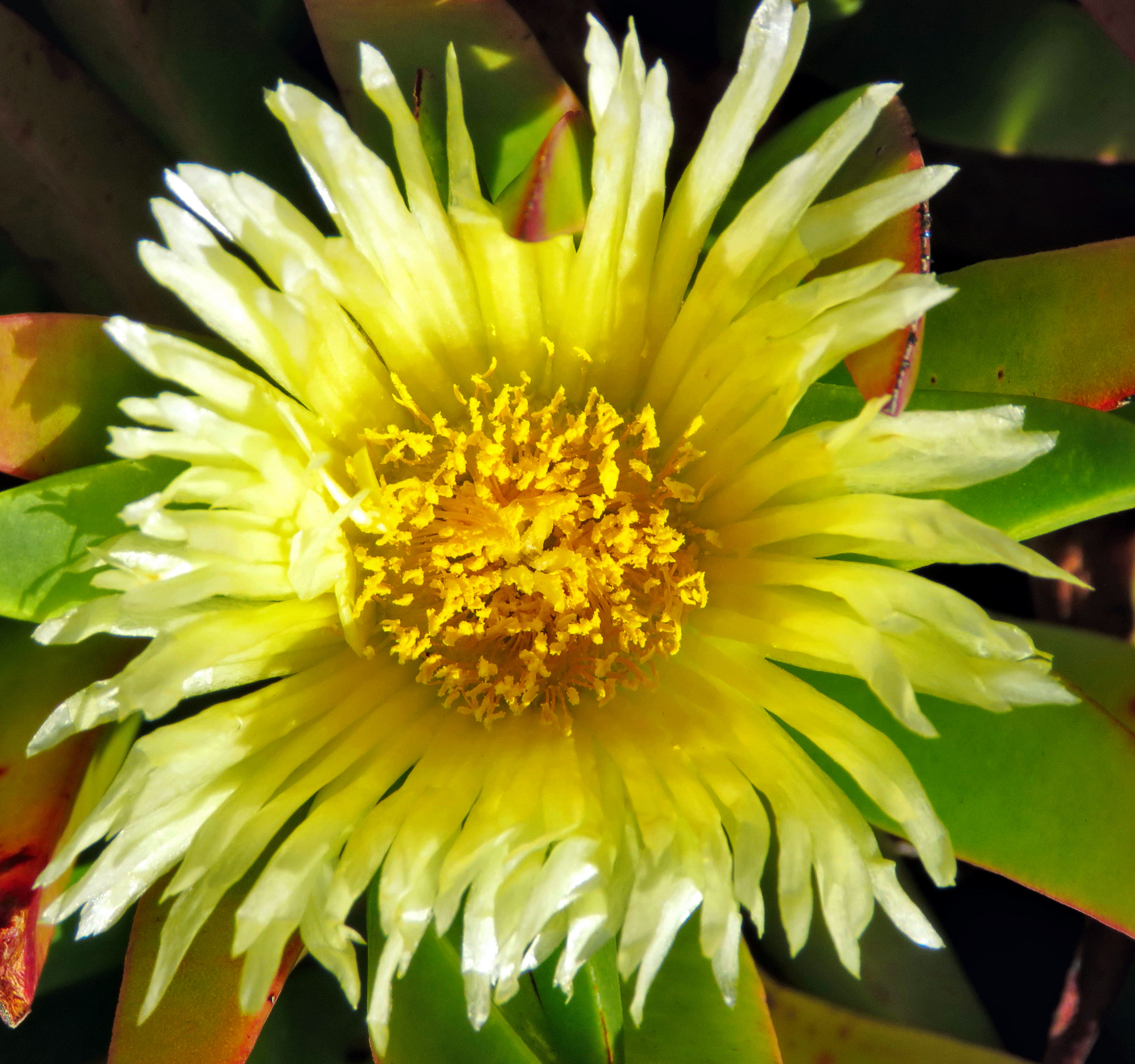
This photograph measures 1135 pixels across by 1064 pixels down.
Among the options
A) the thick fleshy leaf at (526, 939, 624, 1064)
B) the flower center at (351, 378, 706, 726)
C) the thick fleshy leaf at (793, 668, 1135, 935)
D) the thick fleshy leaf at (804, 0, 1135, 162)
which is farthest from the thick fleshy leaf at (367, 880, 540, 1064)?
the thick fleshy leaf at (804, 0, 1135, 162)

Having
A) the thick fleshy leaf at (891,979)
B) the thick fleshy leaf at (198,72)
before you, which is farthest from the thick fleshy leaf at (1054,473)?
the thick fleshy leaf at (198,72)

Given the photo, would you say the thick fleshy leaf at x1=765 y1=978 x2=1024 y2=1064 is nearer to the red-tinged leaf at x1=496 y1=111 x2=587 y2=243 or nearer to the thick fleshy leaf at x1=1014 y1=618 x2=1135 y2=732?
the thick fleshy leaf at x1=1014 y1=618 x2=1135 y2=732

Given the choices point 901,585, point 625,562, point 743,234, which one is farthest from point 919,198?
point 625,562

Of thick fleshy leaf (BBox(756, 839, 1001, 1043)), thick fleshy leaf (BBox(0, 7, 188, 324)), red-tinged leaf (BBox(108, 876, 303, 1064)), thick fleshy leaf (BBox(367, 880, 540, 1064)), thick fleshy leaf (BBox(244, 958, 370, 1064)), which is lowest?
thick fleshy leaf (BBox(756, 839, 1001, 1043))

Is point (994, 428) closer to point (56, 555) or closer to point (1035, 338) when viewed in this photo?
point (1035, 338)

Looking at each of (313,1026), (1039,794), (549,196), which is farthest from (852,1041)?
(549,196)
